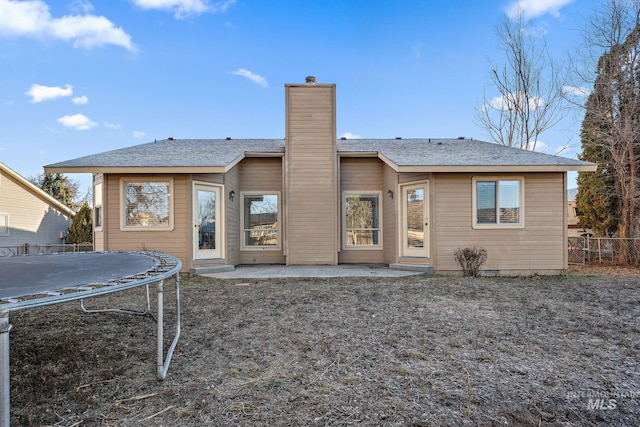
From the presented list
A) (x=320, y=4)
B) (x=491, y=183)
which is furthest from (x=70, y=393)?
(x=320, y=4)

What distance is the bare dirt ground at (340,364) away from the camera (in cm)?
200

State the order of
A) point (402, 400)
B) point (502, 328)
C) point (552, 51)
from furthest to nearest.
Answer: point (552, 51) < point (502, 328) < point (402, 400)

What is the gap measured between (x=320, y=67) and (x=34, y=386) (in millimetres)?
10607

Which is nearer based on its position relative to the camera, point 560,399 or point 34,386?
point 560,399

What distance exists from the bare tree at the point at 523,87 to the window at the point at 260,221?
40.9ft

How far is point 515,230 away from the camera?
7.55m

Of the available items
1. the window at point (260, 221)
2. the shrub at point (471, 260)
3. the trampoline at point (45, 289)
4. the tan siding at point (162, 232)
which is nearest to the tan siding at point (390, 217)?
the shrub at point (471, 260)

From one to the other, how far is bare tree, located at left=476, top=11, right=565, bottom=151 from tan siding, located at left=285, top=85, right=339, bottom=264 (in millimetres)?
10743

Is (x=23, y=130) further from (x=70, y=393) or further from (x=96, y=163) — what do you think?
(x=70, y=393)

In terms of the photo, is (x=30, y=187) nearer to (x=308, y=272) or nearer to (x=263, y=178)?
(x=263, y=178)

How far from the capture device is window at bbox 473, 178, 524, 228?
757 cm

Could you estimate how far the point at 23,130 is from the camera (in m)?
16.9

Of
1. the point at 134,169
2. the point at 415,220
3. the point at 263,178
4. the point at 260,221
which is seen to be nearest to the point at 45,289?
the point at 134,169

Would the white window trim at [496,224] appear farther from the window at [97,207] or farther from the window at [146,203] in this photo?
the window at [97,207]
